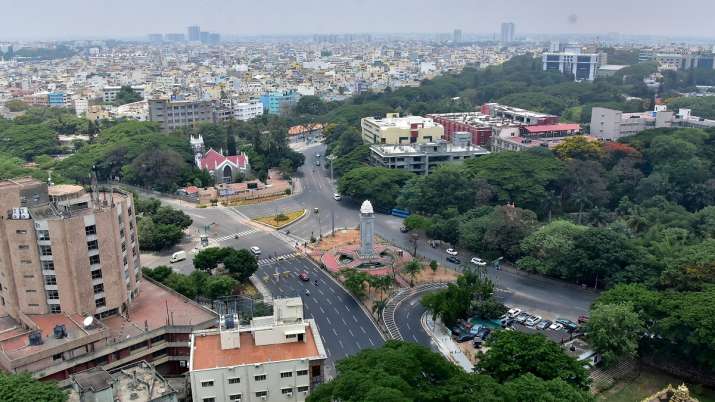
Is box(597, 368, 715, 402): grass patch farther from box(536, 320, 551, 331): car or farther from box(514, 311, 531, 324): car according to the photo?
box(514, 311, 531, 324): car

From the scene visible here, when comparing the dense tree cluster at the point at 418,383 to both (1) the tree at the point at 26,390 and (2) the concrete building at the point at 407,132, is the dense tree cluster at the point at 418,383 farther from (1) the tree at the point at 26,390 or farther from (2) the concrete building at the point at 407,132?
(2) the concrete building at the point at 407,132

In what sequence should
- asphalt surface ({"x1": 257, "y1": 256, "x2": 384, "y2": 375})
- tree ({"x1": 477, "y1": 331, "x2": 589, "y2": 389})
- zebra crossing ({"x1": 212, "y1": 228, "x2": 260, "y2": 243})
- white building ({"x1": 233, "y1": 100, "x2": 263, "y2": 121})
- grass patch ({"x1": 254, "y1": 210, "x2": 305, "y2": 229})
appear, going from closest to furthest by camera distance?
tree ({"x1": 477, "y1": 331, "x2": 589, "y2": 389}), asphalt surface ({"x1": 257, "y1": 256, "x2": 384, "y2": 375}), zebra crossing ({"x1": 212, "y1": 228, "x2": 260, "y2": 243}), grass patch ({"x1": 254, "y1": 210, "x2": 305, "y2": 229}), white building ({"x1": 233, "y1": 100, "x2": 263, "y2": 121})

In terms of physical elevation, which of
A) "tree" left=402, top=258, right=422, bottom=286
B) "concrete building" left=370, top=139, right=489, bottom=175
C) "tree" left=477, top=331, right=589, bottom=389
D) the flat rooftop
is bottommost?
"tree" left=402, top=258, right=422, bottom=286

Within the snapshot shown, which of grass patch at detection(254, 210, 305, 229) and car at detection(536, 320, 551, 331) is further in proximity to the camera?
grass patch at detection(254, 210, 305, 229)

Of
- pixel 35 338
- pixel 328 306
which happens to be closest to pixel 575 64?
pixel 328 306

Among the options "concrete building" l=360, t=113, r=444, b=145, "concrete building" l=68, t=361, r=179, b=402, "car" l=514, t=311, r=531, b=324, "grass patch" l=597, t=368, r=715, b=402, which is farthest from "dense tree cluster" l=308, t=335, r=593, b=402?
"concrete building" l=360, t=113, r=444, b=145

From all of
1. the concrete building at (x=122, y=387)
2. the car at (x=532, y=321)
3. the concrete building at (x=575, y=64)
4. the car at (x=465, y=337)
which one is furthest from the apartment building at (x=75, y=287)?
the concrete building at (x=575, y=64)

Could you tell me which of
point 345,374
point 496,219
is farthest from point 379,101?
point 345,374

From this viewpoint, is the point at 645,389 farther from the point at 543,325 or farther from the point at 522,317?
the point at 522,317
